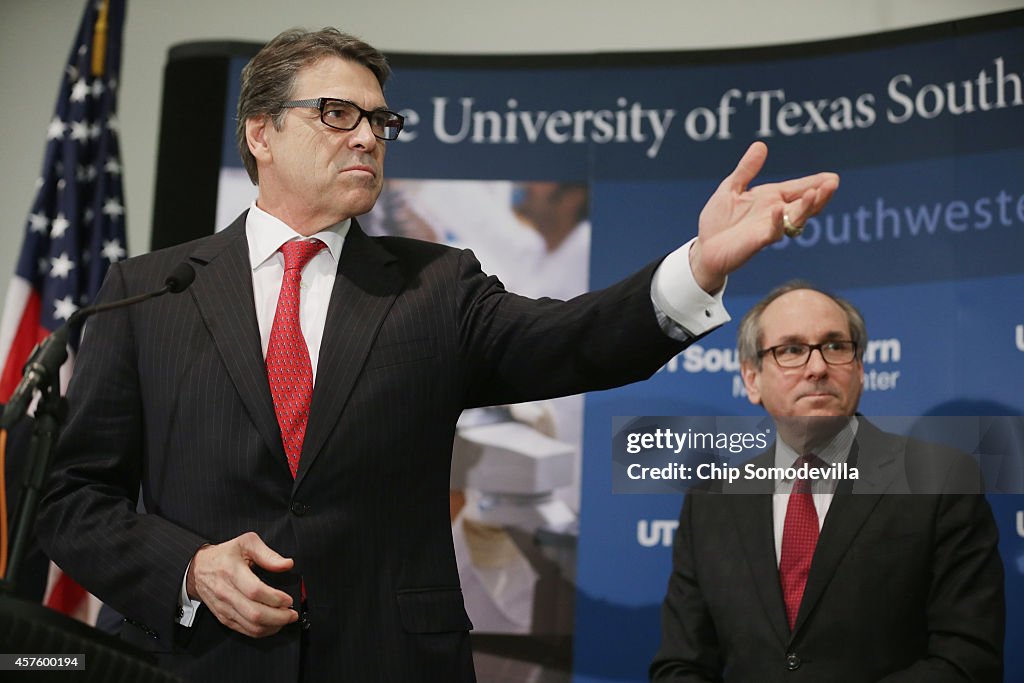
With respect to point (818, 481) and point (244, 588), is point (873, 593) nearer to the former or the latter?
point (818, 481)

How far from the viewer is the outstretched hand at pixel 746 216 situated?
157 centimetres

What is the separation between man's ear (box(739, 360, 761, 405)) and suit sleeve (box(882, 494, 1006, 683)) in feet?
1.96

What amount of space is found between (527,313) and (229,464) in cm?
54

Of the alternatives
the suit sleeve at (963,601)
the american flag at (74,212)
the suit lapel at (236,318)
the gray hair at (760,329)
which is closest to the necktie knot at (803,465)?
the suit sleeve at (963,601)

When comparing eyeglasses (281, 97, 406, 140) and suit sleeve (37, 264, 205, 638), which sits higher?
eyeglasses (281, 97, 406, 140)

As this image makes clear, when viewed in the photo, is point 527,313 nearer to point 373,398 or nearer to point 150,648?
point 373,398

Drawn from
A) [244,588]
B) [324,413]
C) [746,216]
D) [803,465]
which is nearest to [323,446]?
[324,413]

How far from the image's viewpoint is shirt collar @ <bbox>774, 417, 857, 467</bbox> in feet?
8.68

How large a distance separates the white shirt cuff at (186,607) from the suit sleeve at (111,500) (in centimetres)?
2

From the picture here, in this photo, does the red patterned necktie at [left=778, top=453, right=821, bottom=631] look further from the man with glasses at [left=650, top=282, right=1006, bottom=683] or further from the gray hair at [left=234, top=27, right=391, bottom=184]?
the gray hair at [left=234, top=27, right=391, bottom=184]

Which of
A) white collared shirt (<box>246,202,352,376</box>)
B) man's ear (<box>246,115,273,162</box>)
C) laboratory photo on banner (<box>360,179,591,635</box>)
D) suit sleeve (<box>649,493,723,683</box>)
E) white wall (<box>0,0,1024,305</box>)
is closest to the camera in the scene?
white collared shirt (<box>246,202,352,376</box>)

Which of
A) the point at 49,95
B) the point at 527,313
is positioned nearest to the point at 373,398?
the point at 527,313

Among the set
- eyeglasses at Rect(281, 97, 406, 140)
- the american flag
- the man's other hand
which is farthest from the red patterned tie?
the american flag

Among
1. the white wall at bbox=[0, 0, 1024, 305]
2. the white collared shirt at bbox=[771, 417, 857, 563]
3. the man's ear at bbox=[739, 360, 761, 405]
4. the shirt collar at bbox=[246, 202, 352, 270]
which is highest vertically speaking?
the white wall at bbox=[0, 0, 1024, 305]
